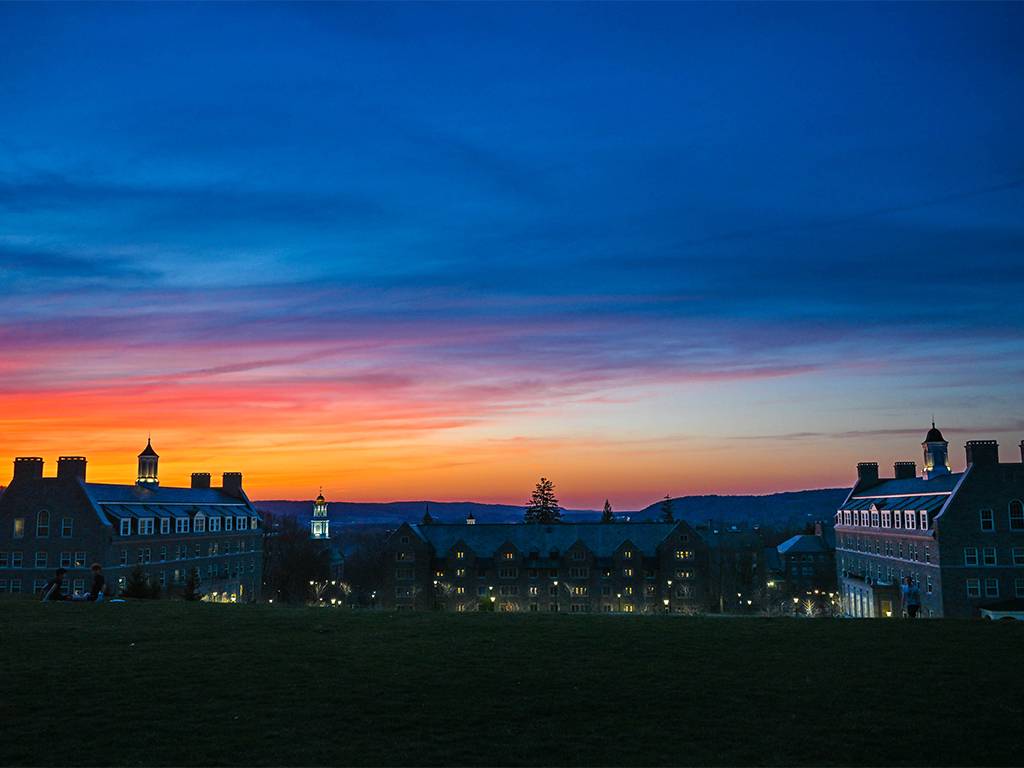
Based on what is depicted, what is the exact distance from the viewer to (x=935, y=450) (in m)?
101

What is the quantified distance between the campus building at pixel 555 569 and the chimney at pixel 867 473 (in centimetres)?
2311

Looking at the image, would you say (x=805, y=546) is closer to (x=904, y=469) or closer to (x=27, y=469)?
(x=904, y=469)

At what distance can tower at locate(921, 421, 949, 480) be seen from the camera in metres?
100

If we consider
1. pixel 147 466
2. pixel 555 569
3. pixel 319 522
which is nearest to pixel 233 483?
pixel 147 466

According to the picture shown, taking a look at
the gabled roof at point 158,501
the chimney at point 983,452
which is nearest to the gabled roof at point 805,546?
the chimney at point 983,452

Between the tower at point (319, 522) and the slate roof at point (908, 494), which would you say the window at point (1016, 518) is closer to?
the slate roof at point (908, 494)

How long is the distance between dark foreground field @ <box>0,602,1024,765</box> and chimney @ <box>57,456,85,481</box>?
57559 mm

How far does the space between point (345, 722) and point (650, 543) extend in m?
93.3

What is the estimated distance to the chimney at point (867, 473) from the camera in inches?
4158

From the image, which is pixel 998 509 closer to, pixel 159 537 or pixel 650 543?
pixel 650 543

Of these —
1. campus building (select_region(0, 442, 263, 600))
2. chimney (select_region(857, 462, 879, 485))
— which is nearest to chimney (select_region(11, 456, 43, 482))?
campus building (select_region(0, 442, 263, 600))

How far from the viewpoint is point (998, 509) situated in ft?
236

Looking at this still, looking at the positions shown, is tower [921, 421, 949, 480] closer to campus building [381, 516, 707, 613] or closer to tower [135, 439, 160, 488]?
campus building [381, 516, 707, 613]

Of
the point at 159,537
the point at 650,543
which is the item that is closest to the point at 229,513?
the point at 159,537
